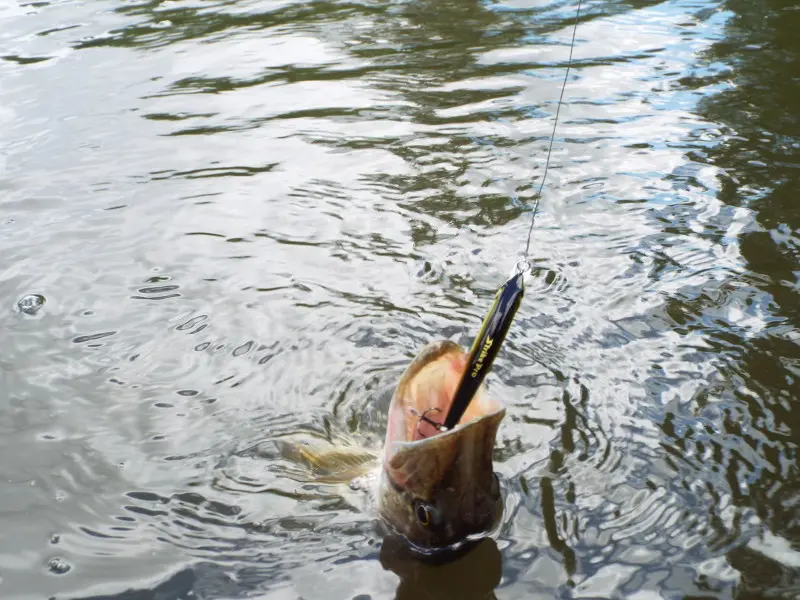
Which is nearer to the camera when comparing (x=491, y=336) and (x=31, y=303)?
(x=491, y=336)

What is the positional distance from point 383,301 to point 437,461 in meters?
1.80

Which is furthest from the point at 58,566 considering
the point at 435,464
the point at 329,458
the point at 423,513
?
the point at 435,464

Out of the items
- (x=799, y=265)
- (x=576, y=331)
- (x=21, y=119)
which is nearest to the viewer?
(x=576, y=331)

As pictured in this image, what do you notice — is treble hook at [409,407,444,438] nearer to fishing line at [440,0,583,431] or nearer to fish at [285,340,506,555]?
fish at [285,340,506,555]

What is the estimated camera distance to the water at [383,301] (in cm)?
287

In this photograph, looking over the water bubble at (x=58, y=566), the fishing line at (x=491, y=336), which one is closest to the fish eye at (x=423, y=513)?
the fishing line at (x=491, y=336)

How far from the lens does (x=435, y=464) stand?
2.46m

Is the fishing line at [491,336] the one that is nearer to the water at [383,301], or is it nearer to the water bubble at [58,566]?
the water at [383,301]

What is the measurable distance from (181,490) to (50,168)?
10.9 ft

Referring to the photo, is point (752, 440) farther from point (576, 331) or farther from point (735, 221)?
point (735, 221)

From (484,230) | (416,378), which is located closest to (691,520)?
(416,378)

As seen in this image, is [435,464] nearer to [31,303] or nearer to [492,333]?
[492,333]

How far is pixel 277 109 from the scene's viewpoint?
653 centimetres

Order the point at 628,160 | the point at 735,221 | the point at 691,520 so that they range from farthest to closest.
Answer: the point at 628,160
the point at 735,221
the point at 691,520
